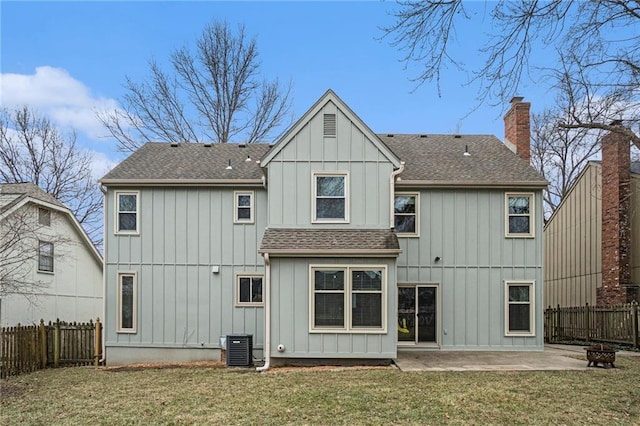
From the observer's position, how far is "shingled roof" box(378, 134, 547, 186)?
16453 millimetres

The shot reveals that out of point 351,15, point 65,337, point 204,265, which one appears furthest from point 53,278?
point 351,15

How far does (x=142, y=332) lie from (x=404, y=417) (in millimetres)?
9935

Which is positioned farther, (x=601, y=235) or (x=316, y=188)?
(x=601, y=235)

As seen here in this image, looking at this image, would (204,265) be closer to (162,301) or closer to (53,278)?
(162,301)

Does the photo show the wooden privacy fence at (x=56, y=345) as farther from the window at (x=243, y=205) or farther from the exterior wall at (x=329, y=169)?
the exterior wall at (x=329, y=169)

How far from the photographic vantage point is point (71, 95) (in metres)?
25.5

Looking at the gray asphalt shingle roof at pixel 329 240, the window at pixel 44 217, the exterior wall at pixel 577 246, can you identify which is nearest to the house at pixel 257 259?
the gray asphalt shingle roof at pixel 329 240

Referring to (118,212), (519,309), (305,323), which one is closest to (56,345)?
(118,212)

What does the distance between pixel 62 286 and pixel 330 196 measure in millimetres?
11566

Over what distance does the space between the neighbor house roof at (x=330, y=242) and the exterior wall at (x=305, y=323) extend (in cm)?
31

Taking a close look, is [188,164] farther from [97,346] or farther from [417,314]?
[417,314]

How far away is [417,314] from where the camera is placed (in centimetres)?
1645

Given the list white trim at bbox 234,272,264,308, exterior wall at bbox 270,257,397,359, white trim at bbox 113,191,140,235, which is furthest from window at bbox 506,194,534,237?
white trim at bbox 113,191,140,235

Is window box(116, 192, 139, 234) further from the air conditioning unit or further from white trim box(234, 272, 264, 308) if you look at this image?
the air conditioning unit
